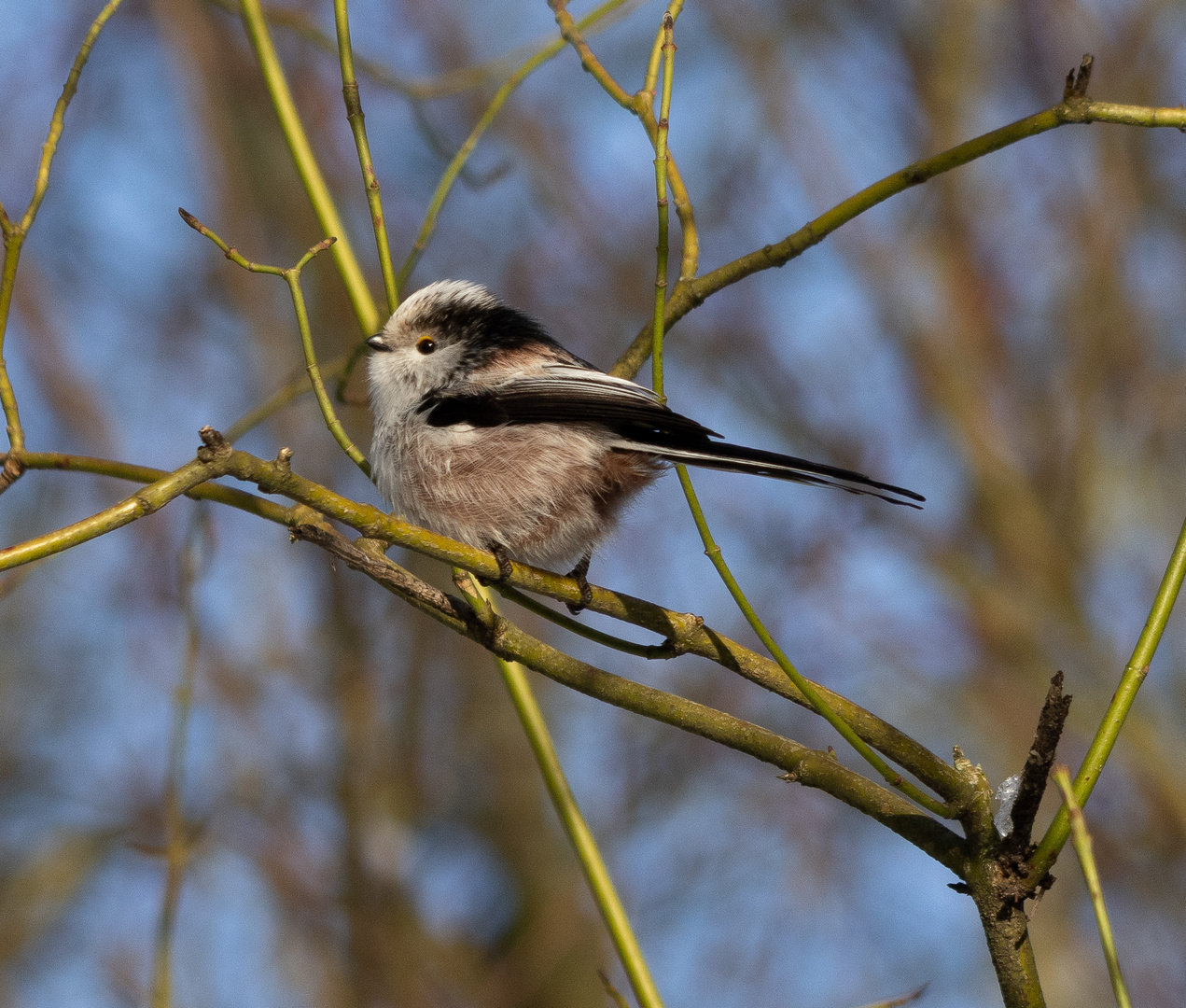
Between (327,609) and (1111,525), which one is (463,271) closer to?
(327,609)

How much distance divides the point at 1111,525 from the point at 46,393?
7.25m

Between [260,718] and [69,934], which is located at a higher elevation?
[260,718]

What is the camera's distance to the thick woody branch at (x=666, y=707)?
191cm

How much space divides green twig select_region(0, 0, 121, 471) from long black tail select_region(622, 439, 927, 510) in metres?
1.41

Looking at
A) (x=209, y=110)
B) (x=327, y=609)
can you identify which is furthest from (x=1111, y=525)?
(x=209, y=110)

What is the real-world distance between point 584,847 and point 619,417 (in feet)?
3.82

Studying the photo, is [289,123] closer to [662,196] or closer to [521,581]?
[662,196]

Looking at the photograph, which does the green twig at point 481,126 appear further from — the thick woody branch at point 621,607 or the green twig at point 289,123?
the thick woody branch at point 621,607

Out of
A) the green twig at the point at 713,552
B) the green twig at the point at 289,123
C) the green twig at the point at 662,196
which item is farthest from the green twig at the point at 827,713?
the green twig at the point at 289,123

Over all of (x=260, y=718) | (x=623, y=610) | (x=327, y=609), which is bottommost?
(x=623, y=610)

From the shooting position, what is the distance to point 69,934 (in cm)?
654

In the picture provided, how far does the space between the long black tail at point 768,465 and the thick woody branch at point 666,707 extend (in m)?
0.53

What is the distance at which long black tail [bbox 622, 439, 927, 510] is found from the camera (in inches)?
90.4

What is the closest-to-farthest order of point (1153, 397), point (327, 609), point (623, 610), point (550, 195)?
point (623, 610) → point (1153, 397) → point (327, 609) → point (550, 195)
